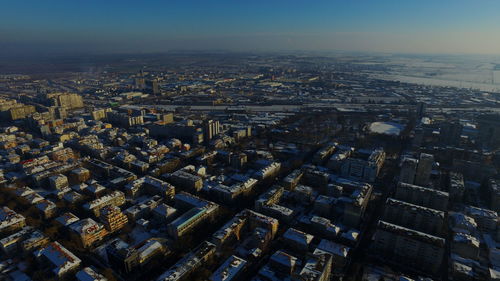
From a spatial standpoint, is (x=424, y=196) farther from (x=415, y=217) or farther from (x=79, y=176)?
(x=79, y=176)

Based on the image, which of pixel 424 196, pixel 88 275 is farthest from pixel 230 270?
pixel 424 196

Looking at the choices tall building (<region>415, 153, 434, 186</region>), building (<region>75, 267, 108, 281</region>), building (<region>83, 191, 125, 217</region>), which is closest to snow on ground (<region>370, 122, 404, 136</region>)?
tall building (<region>415, 153, 434, 186</region>)

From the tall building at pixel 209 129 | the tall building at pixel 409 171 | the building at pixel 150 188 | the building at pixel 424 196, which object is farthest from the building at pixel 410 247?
the tall building at pixel 209 129

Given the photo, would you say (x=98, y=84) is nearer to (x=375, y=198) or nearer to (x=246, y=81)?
(x=246, y=81)

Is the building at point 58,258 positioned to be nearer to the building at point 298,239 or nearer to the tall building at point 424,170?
the building at point 298,239

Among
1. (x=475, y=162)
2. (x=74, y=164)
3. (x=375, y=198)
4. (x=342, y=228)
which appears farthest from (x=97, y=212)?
(x=475, y=162)
